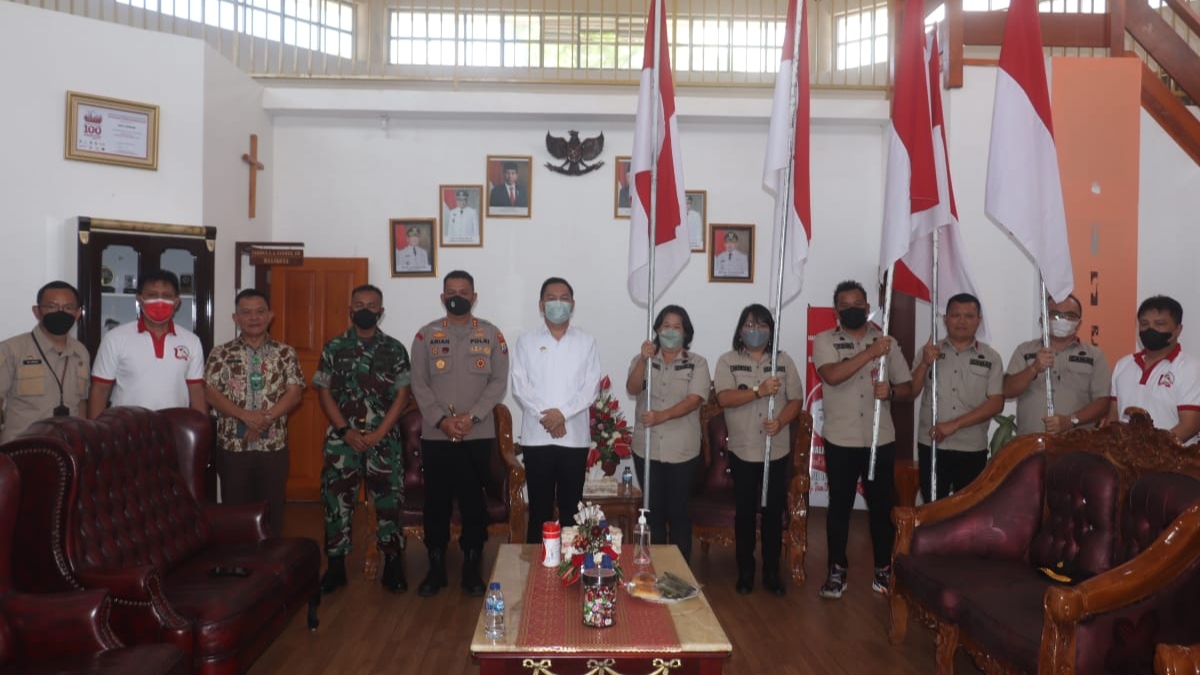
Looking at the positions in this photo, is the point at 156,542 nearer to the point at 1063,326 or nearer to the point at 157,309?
the point at 157,309

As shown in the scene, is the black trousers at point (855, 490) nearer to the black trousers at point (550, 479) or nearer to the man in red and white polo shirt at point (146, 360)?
the black trousers at point (550, 479)

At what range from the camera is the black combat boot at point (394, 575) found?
14.0 ft

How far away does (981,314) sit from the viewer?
4.30 meters

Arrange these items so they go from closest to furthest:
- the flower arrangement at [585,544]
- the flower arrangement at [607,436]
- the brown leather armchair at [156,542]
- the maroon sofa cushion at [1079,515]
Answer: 1. the brown leather armchair at [156,542]
2. the flower arrangement at [585,544]
3. the maroon sofa cushion at [1079,515]
4. the flower arrangement at [607,436]

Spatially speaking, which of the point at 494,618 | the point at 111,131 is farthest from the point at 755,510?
the point at 111,131

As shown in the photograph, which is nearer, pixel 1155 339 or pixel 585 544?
pixel 585 544

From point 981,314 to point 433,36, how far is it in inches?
202

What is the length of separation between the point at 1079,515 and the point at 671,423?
186 cm

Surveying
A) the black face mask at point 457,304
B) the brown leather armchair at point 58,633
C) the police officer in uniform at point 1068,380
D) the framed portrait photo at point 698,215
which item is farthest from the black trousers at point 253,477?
the police officer in uniform at point 1068,380

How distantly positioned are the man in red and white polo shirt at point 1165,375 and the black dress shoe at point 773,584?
1836 mm

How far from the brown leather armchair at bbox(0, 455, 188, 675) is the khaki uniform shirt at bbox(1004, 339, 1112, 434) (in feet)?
13.3

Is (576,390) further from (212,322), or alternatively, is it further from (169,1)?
(169,1)

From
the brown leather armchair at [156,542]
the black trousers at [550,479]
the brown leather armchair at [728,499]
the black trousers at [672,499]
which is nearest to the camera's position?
the brown leather armchair at [156,542]

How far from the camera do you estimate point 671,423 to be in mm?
4250
